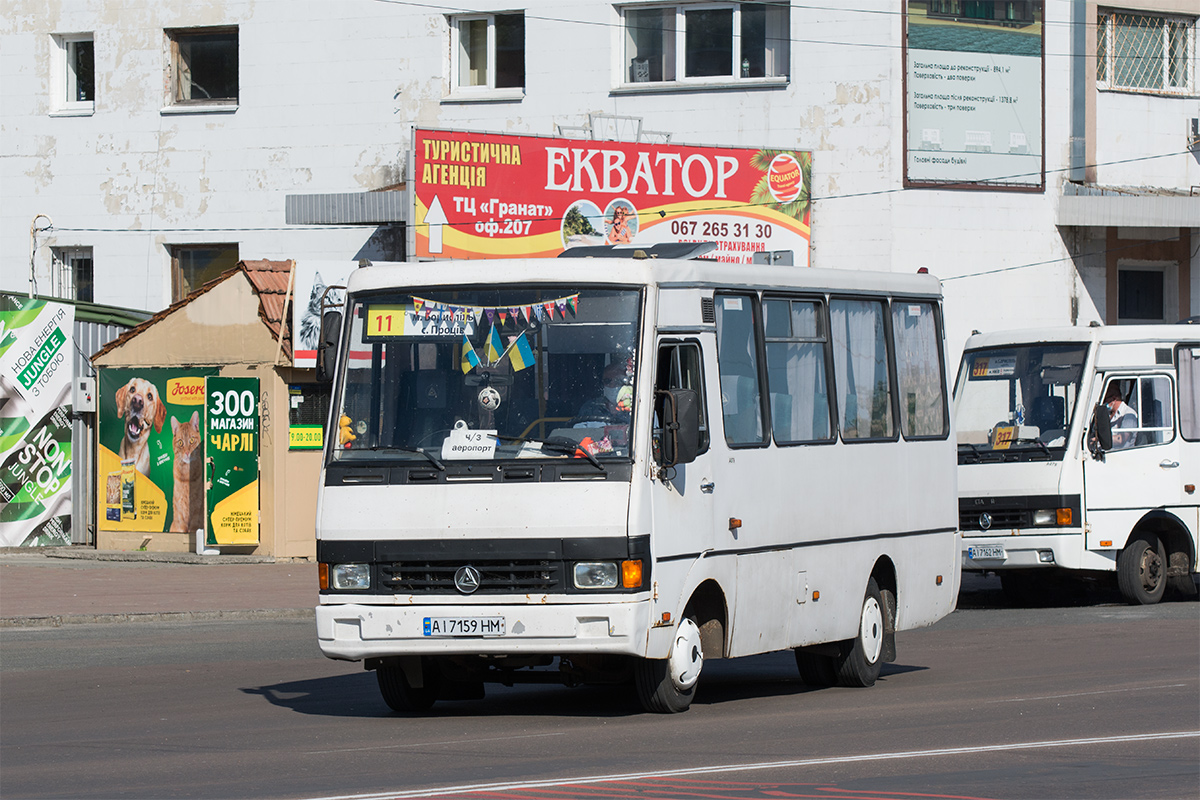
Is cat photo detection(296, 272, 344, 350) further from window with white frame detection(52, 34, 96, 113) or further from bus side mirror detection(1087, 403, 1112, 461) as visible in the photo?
bus side mirror detection(1087, 403, 1112, 461)

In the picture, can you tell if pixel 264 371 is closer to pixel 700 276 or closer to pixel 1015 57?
pixel 1015 57

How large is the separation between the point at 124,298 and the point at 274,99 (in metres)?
4.28

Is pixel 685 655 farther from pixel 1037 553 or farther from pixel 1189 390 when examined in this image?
pixel 1189 390

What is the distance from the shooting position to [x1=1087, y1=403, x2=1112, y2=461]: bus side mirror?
18.1 m

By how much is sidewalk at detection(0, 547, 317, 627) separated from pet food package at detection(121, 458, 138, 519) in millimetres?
638

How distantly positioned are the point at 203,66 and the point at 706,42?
8615 mm

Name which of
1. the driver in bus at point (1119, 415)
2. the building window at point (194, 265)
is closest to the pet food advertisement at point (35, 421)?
the building window at point (194, 265)

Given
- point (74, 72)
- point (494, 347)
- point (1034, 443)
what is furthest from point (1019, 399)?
point (74, 72)

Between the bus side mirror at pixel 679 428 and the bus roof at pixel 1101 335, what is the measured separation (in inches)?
372

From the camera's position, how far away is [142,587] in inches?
800

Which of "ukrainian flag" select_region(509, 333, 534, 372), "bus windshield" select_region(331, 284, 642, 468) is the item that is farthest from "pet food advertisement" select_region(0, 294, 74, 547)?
"ukrainian flag" select_region(509, 333, 534, 372)

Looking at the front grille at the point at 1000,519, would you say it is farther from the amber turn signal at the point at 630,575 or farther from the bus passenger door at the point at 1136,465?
the amber turn signal at the point at 630,575

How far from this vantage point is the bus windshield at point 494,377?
10.2 m

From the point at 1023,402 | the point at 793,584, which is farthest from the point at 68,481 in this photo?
the point at 793,584
